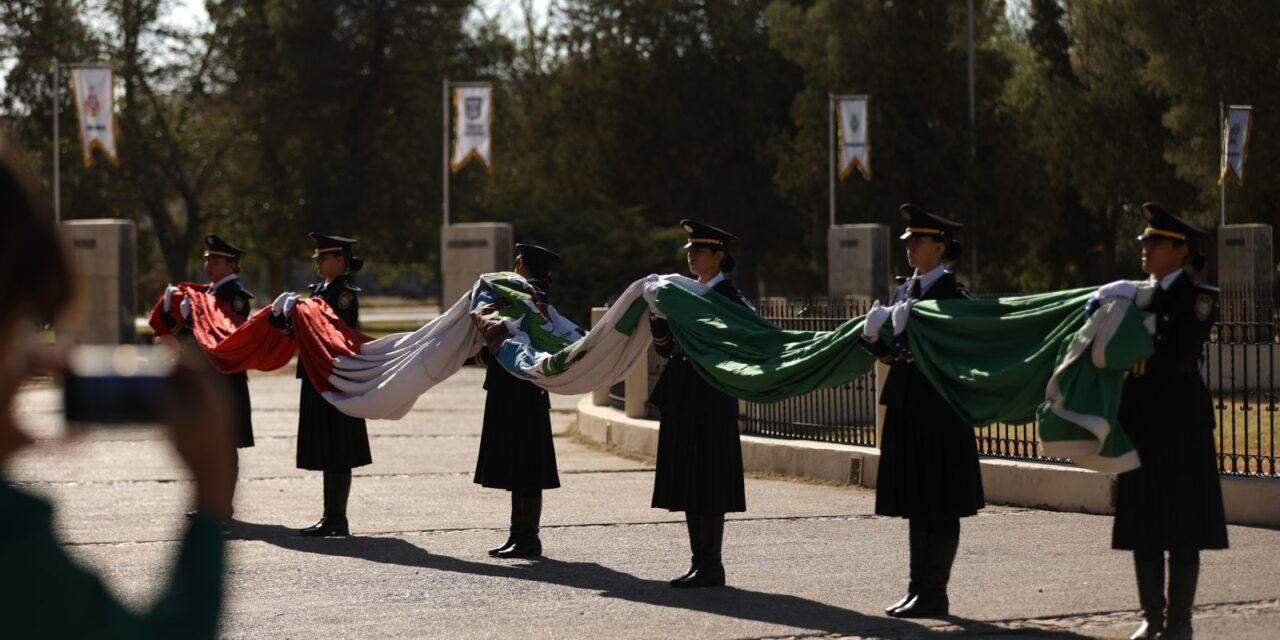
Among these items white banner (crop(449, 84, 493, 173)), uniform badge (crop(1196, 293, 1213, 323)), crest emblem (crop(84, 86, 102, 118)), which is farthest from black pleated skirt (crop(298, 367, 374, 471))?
crest emblem (crop(84, 86, 102, 118))

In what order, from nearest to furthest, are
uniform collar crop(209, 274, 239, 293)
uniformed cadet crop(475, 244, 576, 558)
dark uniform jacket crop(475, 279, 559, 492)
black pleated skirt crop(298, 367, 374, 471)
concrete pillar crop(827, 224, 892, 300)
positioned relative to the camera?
uniformed cadet crop(475, 244, 576, 558) < dark uniform jacket crop(475, 279, 559, 492) < black pleated skirt crop(298, 367, 374, 471) < uniform collar crop(209, 274, 239, 293) < concrete pillar crop(827, 224, 892, 300)

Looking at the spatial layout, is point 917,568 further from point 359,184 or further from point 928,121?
point 359,184

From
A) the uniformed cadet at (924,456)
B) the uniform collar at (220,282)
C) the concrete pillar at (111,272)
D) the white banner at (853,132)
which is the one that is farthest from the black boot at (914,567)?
the white banner at (853,132)

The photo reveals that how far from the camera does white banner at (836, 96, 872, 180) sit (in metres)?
39.3

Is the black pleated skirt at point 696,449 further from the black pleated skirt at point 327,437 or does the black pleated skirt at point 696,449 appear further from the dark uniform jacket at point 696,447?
the black pleated skirt at point 327,437

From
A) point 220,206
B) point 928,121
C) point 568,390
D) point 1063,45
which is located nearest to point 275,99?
point 220,206

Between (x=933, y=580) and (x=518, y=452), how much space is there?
3337mm

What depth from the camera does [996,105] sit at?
50.1 metres

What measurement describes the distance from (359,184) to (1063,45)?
22.9m

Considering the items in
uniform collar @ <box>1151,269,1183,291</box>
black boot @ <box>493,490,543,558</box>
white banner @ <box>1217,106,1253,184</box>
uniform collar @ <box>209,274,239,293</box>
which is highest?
white banner @ <box>1217,106,1253,184</box>

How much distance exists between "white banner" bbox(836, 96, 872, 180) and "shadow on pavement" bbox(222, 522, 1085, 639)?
29.5m

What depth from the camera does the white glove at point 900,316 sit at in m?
8.00

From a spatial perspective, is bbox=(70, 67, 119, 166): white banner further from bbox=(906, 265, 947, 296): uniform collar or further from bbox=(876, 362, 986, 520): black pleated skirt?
bbox=(876, 362, 986, 520): black pleated skirt

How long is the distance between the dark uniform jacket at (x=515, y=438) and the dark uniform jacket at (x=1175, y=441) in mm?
4248
